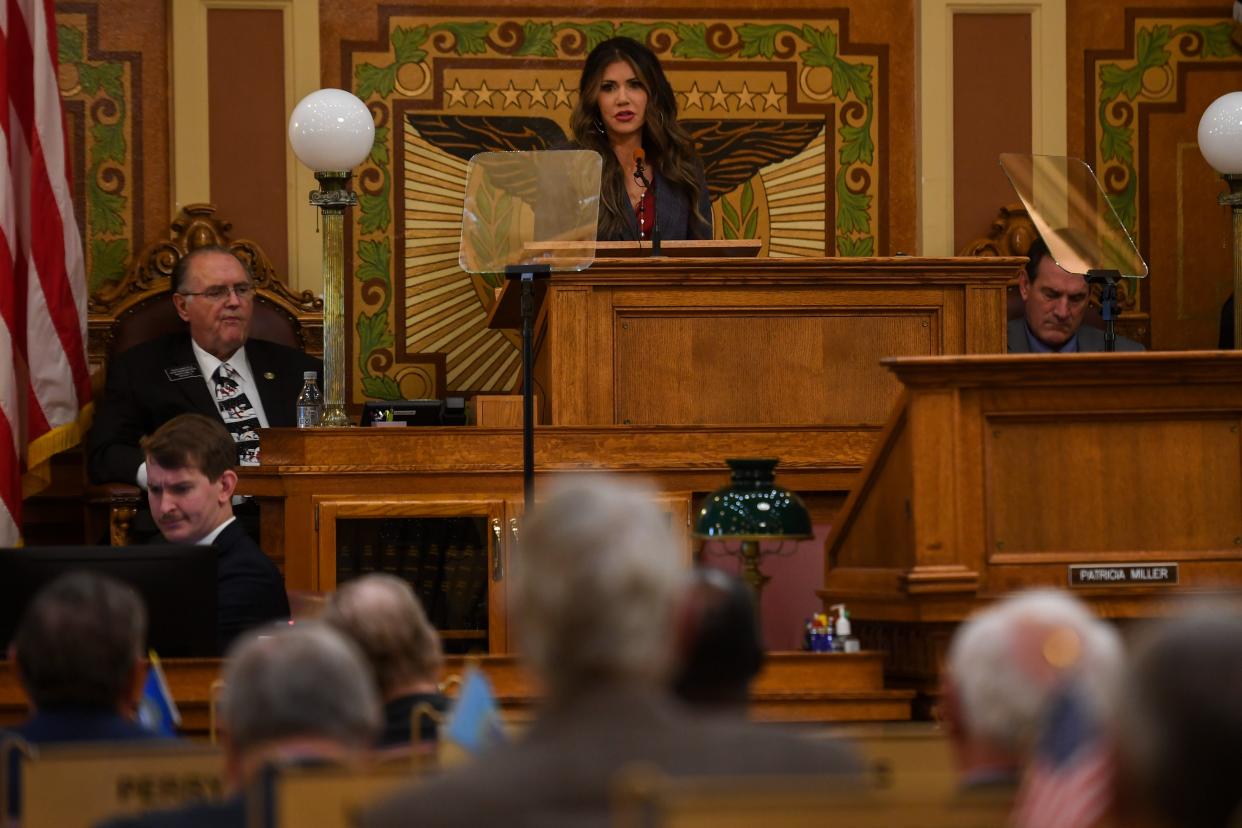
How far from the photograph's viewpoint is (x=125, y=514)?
260 inches

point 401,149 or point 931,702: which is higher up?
point 401,149

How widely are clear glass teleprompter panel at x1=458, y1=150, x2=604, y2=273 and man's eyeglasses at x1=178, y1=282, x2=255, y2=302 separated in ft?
6.90

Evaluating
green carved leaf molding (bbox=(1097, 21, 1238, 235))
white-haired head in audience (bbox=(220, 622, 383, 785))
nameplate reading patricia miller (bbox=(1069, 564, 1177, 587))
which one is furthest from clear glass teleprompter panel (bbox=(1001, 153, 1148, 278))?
white-haired head in audience (bbox=(220, 622, 383, 785))

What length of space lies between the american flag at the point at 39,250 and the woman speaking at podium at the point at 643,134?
6.08 ft

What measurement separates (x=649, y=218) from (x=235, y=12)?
2313mm

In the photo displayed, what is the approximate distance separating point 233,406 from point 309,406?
0.66 metres

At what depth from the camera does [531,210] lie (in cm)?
532

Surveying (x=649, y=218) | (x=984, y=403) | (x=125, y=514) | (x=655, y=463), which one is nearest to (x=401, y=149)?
(x=649, y=218)

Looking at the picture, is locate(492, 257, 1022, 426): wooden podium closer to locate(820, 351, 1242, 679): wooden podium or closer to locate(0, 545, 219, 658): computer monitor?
locate(820, 351, 1242, 679): wooden podium

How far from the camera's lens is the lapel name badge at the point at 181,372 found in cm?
717

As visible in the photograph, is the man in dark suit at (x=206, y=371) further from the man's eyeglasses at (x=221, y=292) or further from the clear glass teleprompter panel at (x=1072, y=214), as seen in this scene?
the clear glass teleprompter panel at (x=1072, y=214)

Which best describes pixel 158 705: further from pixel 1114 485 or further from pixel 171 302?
pixel 171 302

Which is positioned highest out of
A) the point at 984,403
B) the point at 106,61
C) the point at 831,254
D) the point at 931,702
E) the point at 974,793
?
the point at 106,61

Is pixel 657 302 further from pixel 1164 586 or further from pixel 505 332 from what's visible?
pixel 505 332
